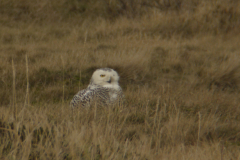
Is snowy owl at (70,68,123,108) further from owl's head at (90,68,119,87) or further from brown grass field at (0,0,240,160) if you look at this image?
brown grass field at (0,0,240,160)

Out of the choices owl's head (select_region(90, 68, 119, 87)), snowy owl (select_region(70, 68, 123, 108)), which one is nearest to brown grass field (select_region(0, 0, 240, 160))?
snowy owl (select_region(70, 68, 123, 108))

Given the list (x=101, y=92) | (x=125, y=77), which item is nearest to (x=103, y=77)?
(x=101, y=92)

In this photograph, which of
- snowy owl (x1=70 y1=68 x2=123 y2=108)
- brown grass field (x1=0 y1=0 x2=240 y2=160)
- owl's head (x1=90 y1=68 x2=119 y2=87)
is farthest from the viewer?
owl's head (x1=90 y1=68 x2=119 y2=87)

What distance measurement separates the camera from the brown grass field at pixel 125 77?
1851mm

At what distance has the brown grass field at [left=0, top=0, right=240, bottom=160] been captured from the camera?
1.85m

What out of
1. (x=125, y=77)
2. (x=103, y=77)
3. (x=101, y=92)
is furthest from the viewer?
(x=125, y=77)

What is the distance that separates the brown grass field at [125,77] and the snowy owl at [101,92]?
0.46ft

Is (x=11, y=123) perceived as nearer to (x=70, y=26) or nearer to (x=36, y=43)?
(x=36, y=43)

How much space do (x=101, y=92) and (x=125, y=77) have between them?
168 cm

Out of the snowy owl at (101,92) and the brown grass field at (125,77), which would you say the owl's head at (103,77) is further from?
the brown grass field at (125,77)

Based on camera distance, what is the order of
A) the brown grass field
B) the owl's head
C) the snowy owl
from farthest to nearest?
the owl's head → the snowy owl → the brown grass field

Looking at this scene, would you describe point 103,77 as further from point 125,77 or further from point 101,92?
point 125,77

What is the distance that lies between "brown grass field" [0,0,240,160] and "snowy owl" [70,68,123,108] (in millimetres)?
140

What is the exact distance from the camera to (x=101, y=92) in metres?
2.89
